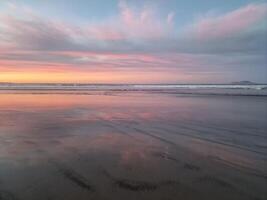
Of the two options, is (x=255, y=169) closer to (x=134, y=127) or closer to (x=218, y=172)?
(x=218, y=172)

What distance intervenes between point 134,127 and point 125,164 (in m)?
4.49

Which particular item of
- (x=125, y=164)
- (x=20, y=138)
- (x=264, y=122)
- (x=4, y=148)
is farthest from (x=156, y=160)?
(x=264, y=122)

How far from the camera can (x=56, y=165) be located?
525cm

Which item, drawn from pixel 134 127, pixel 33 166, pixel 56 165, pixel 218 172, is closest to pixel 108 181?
pixel 56 165

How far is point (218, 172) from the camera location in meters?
4.93

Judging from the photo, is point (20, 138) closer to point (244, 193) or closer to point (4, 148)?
point (4, 148)

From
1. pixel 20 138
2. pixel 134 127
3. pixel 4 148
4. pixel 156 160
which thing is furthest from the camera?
pixel 134 127

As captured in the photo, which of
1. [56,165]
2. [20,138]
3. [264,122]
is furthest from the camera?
[264,122]

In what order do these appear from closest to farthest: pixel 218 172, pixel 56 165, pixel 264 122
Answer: pixel 218 172, pixel 56 165, pixel 264 122

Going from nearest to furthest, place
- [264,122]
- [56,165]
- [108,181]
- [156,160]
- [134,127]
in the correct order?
[108,181]
[56,165]
[156,160]
[134,127]
[264,122]

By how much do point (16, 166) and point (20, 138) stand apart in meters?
2.76

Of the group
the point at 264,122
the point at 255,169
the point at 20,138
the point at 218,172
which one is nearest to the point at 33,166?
the point at 20,138

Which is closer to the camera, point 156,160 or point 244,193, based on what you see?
point 244,193

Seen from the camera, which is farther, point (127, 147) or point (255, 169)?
point (127, 147)
